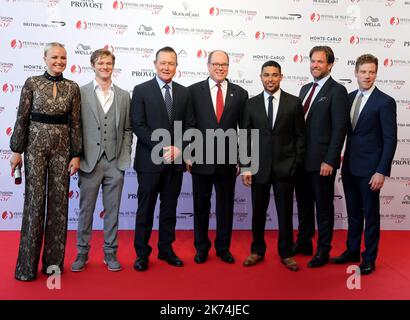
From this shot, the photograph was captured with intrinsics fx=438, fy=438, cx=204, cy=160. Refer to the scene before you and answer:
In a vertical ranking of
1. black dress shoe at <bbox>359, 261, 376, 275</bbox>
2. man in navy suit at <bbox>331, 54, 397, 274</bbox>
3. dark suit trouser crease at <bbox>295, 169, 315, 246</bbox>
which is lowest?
black dress shoe at <bbox>359, 261, 376, 275</bbox>

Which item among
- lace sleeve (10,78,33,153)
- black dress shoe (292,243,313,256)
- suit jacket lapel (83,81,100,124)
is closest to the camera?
A: lace sleeve (10,78,33,153)

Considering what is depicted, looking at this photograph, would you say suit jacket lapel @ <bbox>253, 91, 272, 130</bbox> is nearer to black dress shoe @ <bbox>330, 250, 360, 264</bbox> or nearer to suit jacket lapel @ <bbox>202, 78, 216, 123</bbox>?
suit jacket lapel @ <bbox>202, 78, 216, 123</bbox>

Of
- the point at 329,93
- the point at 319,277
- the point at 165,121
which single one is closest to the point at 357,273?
the point at 319,277

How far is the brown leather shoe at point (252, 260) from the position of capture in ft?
11.8

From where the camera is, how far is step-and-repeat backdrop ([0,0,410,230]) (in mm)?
4613

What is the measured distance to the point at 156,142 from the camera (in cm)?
335

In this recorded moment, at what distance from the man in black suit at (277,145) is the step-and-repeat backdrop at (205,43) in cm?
142

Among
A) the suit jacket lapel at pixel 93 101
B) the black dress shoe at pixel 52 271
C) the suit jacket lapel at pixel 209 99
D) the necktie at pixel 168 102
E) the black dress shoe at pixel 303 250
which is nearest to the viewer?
the black dress shoe at pixel 52 271

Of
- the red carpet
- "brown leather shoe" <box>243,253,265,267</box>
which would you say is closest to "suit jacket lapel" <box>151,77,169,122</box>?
the red carpet

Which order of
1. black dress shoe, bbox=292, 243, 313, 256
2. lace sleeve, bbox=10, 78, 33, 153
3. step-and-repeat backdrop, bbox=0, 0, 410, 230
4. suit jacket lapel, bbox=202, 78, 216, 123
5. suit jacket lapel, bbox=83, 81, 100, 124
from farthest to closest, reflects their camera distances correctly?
step-and-repeat backdrop, bbox=0, 0, 410, 230 < black dress shoe, bbox=292, 243, 313, 256 < suit jacket lapel, bbox=202, 78, 216, 123 < suit jacket lapel, bbox=83, 81, 100, 124 < lace sleeve, bbox=10, 78, 33, 153

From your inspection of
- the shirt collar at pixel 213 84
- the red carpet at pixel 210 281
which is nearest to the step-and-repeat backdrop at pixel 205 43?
the red carpet at pixel 210 281

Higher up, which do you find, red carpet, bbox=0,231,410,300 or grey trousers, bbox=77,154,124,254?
grey trousers, bbox=77,154,124,254

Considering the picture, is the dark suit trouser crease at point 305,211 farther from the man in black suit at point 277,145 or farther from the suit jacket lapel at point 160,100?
the suit jacket lapel at point 160,100

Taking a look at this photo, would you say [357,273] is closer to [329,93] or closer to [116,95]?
[329,93]
